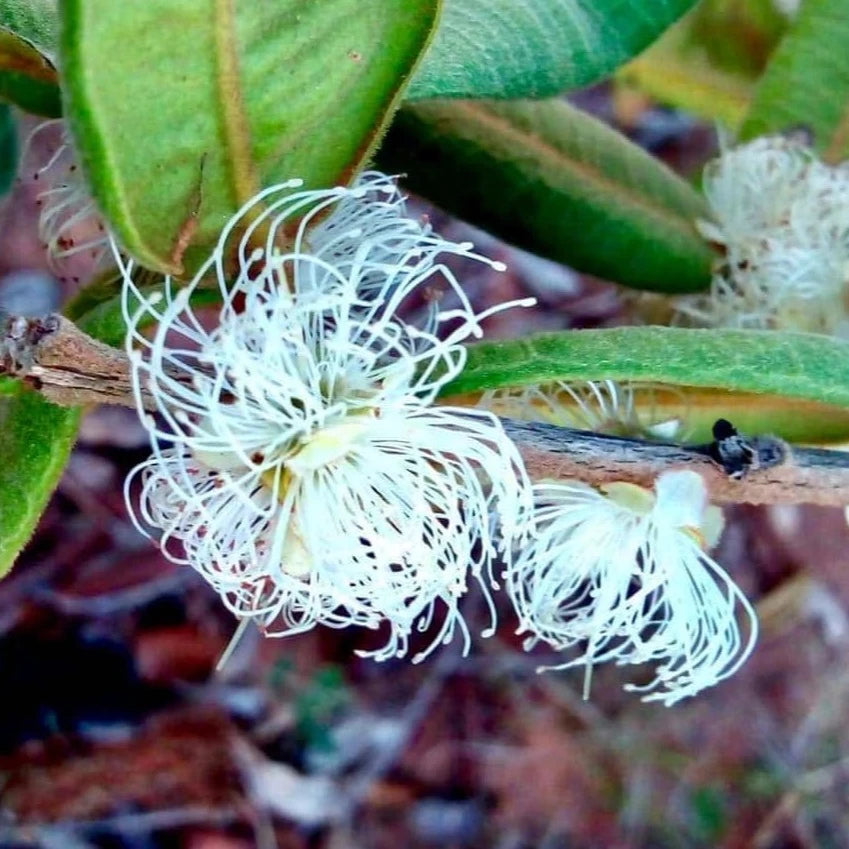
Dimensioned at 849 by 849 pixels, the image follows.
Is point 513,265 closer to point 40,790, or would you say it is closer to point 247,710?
point 247,710

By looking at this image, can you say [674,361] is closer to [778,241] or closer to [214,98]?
[214,98]

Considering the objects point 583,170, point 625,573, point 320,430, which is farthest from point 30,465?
point 583,170

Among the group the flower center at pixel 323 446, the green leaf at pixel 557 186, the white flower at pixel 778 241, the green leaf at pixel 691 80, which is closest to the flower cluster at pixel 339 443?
the flower center at pixel 323 446

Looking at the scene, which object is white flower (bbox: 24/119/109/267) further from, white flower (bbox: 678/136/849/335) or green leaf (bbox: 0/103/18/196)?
white flower (bbox: 678/136/849/335)

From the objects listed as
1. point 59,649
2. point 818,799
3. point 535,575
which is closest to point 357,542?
point 535,575

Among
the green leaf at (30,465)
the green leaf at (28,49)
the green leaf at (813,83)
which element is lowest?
the green leaf at (30,465)

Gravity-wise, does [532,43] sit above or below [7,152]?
above

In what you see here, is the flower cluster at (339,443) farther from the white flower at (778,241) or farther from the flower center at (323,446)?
the white flower at (778,241)
